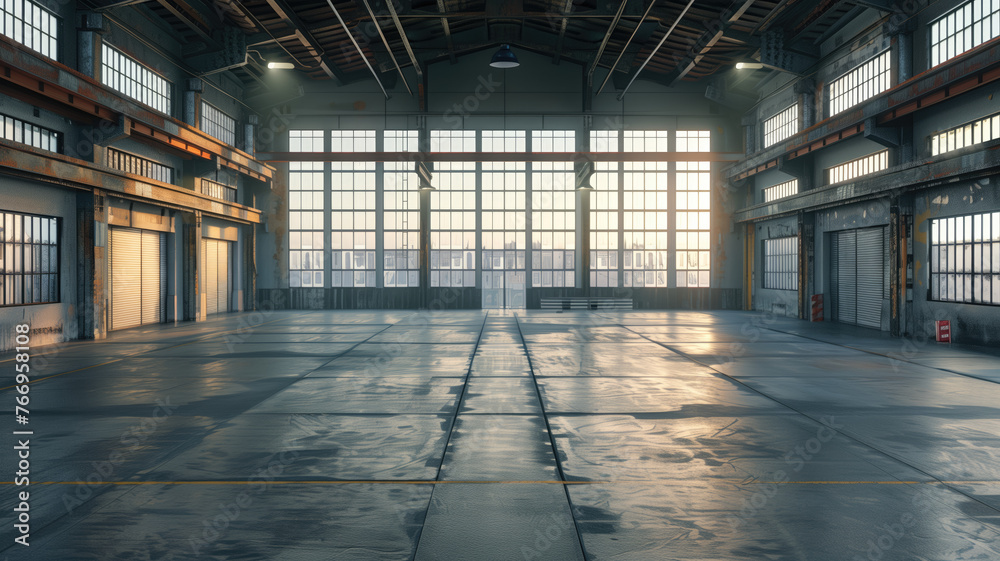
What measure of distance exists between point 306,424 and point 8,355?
11.5 m

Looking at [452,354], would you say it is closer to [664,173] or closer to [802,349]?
[802,349]

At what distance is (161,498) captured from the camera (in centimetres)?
521

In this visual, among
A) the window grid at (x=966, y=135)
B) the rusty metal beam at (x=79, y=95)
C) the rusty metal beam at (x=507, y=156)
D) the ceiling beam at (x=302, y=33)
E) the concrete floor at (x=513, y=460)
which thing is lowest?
the concrete floor at (x=513, y=460)

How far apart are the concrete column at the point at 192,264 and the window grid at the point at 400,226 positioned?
33.7 ft

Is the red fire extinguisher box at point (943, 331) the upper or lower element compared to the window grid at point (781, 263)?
lower

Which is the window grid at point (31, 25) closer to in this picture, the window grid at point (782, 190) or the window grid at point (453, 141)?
the window grid at point (453, 141)

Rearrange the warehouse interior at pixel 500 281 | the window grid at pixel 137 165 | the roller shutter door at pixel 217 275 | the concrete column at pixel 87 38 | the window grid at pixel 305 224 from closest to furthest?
the warehouse interior at pixel 500 281 → the concrete column at pixel 87 38 → the window grid at pixel 137 165 → the roller shutter door at pixel 217 275 → the window grid at pixel 305 224

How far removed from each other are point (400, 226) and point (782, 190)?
1923 cm

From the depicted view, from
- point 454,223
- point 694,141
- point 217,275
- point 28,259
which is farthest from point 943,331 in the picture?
point 217,275

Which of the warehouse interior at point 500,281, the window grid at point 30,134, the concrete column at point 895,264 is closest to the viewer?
the warehouse interior at point 500,281

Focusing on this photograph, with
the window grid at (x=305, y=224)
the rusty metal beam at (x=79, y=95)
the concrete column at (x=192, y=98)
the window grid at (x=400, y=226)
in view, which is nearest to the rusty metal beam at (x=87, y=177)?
the rusty metal beam at (x=79, y=95)

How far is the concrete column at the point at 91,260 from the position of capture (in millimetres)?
17469

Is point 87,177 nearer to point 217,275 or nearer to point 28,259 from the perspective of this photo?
point 28,259

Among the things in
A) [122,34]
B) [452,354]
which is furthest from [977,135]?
[122,34]
